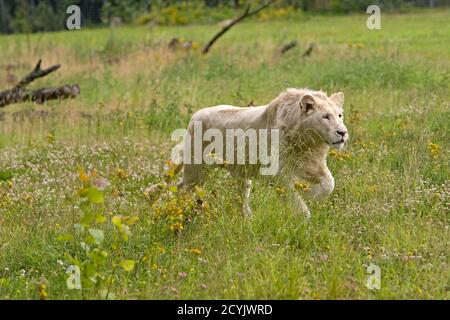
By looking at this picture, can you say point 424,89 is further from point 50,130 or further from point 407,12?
point 407,12

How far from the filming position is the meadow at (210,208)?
217 inches

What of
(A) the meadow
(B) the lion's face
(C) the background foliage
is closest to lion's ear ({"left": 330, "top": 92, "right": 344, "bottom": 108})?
(B) the lion's face

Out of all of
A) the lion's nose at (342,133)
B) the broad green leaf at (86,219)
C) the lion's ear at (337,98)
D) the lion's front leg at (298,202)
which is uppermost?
the lion's ear at (337,98)

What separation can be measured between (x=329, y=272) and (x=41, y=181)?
463 cm

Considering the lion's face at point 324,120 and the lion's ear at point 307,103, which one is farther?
the lion's ear at point 307,103

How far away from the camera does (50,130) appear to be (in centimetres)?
1205

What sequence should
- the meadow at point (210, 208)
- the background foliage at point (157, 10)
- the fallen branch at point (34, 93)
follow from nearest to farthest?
the meadow at point (210, 208) < the fallen branch at point (34, 93) < the background foliage at point (157, 10)

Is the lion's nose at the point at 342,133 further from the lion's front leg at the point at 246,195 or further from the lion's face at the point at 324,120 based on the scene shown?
the lion's front leg at the point at 246,195

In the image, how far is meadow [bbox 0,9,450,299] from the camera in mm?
5508

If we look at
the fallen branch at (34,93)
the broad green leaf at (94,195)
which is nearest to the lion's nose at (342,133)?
the broad green leaf at (94,195)

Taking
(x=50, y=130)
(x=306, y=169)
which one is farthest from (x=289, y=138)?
(x=50, y=130)

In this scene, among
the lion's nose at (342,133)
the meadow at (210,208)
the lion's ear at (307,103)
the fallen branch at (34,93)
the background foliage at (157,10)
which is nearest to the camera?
the meadow at (210,208)

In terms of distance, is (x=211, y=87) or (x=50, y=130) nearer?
(x=50, y=130)

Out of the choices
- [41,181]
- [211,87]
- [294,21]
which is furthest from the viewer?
[294,21]
